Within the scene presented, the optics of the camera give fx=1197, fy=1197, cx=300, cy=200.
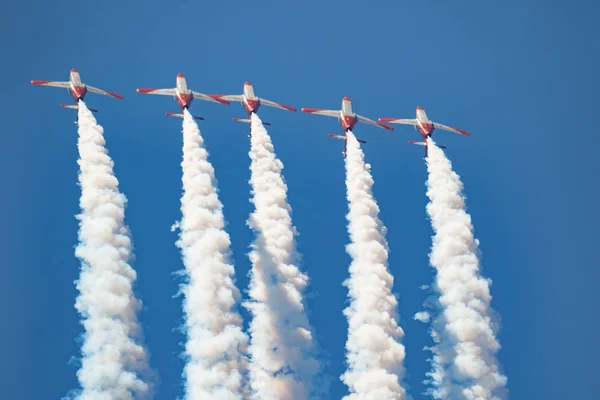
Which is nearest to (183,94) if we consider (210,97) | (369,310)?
(210,97)

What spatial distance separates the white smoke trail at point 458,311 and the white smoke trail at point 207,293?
17.3 metres

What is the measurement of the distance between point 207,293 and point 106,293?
26.5 ft

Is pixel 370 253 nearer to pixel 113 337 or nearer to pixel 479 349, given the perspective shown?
pixel 479 349

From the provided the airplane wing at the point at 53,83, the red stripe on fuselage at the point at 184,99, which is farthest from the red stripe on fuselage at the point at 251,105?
the airplane wing at the point at 53,83

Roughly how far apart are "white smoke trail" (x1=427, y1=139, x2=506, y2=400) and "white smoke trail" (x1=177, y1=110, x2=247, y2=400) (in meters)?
17.3

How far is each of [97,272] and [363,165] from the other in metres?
27.2

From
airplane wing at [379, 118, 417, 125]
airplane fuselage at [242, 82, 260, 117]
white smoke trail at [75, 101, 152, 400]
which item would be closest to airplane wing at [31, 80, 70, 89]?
white smoke trail at [75, 101, 152, 400]

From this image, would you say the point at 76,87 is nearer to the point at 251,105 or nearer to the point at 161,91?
the point at 161,91

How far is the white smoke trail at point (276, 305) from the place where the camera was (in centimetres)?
9781

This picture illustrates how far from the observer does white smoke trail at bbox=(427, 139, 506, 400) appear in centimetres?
9856

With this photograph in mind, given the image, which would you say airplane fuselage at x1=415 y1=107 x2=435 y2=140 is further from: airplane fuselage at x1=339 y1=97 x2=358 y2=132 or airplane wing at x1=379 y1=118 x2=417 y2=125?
airplane fuselage at x1=339 y1=97 x2=358 y2=132

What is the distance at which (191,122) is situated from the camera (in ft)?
354

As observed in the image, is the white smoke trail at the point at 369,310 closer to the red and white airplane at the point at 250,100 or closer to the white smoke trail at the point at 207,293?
the white smoke trail at the point at 207,293

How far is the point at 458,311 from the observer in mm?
101000
